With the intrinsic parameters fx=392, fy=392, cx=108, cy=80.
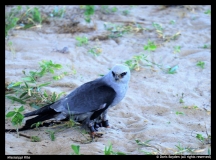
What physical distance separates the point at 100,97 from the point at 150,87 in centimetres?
153

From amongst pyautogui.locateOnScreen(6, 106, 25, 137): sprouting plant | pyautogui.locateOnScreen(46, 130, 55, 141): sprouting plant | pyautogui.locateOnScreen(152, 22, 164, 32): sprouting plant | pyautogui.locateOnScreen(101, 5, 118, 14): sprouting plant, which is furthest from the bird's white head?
pyautogui.locateOnScreen(101, 5, 118, 14): sprouting plant

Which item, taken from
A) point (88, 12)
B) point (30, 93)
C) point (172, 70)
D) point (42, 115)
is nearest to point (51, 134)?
point (42, 115)

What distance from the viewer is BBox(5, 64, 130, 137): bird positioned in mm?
4559

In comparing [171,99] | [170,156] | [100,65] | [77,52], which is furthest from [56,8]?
[170,156]

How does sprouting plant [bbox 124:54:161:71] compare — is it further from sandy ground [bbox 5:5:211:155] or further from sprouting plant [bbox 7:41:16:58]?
sprouting plant [bbox 7:41:16:58]

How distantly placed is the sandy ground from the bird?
180 millimetres

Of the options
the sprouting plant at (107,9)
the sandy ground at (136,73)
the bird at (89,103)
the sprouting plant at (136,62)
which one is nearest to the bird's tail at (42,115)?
the bird at (89,103)

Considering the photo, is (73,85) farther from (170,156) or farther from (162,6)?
(162,6)

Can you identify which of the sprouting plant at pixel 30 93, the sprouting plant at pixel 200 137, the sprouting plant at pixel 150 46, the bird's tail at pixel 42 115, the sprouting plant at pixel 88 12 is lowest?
the sprouting plant at pixel 200 137

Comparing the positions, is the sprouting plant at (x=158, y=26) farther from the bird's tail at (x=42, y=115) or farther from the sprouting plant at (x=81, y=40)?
the bird's tail at (x=42, y=115)

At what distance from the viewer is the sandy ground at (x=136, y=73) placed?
4375 mm

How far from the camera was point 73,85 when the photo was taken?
229 inches

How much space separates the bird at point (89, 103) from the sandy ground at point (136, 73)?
180 mm

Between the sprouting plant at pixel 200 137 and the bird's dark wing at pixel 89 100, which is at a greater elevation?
the bird's dark wing at pixel 89 100
